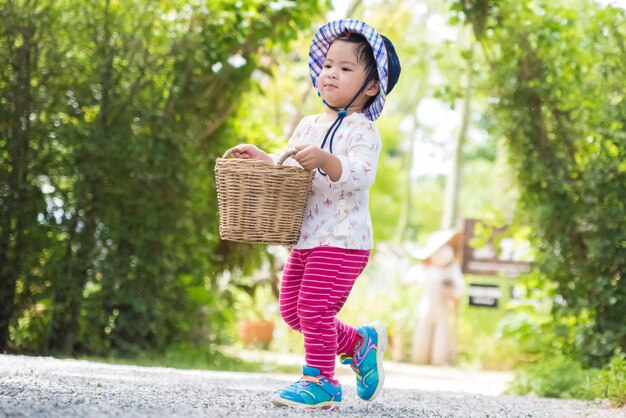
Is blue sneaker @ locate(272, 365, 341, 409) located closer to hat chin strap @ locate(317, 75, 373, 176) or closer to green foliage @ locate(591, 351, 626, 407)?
hat chin strap @ locate(317, 75, 373, 176)

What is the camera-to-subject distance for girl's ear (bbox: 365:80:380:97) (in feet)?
11.0

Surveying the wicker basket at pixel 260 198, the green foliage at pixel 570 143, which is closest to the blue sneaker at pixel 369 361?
the wicker basket at pixel 260 198

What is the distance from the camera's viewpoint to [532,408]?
3975 mm

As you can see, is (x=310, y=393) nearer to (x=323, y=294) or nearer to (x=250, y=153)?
(x=323, y=294)

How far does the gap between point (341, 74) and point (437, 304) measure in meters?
7.36

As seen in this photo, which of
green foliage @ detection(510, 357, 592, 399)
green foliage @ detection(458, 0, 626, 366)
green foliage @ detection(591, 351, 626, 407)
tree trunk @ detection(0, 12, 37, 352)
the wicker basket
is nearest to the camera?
the wicker basket

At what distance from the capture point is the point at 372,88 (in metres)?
3.35

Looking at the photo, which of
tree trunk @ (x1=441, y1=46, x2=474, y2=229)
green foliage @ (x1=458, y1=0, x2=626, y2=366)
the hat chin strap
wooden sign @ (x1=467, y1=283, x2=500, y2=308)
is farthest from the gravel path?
tree trunk @ (x1=441, y1=46, x2=474, y2=229)

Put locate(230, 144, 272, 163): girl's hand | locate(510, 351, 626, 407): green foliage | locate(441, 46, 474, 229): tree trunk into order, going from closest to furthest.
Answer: locate(230, 144, 272, 163): girl's hand
locate(510, 351, 626, 407): green foliage
locate(441, 46, 474, 229): tree trunk

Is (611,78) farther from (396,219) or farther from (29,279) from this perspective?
(396,219)

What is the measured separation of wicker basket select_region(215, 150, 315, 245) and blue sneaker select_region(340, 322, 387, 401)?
26.1 inches

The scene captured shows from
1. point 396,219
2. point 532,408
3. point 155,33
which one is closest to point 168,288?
point 155,33

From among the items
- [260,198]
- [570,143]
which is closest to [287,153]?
[260,198]

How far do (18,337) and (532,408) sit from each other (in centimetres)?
357
